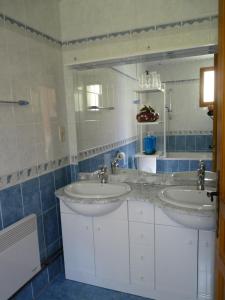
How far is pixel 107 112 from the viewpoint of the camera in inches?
88.9

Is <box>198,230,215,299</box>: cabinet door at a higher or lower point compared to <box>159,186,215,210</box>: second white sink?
lower

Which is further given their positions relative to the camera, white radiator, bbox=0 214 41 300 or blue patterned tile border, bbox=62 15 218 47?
blue patterned tile border, bbox=62 15 218 47

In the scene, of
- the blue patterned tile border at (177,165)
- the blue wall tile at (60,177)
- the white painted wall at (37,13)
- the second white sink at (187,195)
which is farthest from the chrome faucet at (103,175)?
the white painted wall at (37,13)

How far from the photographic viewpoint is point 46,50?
1.97m

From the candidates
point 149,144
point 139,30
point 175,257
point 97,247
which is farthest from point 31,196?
point 139,30

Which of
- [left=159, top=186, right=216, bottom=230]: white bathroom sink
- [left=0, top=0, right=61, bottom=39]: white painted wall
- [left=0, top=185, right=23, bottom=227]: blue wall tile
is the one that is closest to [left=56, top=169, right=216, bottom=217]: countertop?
[left=159, top=186, right=216, bottom=230]: white bathroom sink

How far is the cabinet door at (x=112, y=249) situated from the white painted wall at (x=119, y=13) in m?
1.55

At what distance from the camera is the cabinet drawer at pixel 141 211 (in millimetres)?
1750

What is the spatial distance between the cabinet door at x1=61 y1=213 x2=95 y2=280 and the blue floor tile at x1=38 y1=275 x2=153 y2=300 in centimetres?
9

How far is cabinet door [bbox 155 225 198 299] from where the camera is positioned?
1673 mm

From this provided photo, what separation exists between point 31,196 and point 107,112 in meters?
1.00

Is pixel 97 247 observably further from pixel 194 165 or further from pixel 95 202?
pixel 194 165

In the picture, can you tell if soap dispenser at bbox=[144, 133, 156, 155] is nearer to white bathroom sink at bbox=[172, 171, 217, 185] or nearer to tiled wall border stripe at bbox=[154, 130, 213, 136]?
tiled wall border stripe at bbox=[154, 130, 213, 136]

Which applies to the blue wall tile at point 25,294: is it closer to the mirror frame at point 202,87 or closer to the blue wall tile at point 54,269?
the blue wall tile at point 54,269
